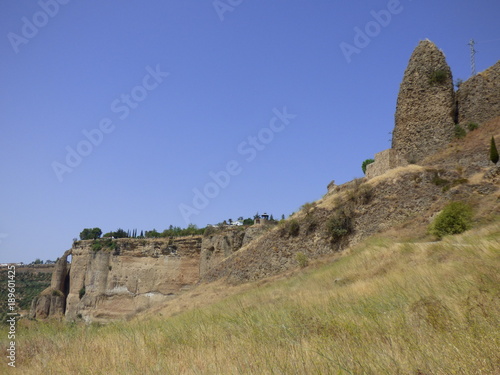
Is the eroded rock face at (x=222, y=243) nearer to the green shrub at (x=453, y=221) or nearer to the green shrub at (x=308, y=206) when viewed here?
the green shrub at (x=308, y=206)

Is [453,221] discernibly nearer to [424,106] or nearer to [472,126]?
[472,126]

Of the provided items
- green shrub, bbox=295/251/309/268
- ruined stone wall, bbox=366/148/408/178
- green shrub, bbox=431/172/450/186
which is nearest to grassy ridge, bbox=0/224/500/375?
green shrub, bbox=431/172/450/186

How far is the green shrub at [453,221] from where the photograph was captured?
14.0 metres

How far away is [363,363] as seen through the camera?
3398 mm

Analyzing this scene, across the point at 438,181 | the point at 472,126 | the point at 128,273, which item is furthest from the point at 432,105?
the point at 128,273

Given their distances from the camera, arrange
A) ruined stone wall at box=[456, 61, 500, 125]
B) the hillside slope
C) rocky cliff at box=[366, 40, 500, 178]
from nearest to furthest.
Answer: the hillside slope < ruined stone wall at box=[456, 61, 500, 125] < rocky cliff at box=[366, 40, 500, 178]

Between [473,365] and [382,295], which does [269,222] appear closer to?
[382,295]

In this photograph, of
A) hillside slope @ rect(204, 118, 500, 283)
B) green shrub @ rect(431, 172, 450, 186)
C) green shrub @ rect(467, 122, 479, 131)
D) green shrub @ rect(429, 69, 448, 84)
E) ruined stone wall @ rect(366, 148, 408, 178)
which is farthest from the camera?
ruined stone wall @ rect(366, 148, 408, 178)

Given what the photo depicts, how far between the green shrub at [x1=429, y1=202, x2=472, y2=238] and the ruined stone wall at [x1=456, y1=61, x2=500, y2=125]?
8.10 meters

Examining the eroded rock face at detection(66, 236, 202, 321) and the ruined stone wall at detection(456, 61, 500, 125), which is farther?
the eroded rock face at detection(66, 236, 202, 321)

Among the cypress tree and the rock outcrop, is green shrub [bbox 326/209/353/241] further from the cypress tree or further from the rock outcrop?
the rock outcrop

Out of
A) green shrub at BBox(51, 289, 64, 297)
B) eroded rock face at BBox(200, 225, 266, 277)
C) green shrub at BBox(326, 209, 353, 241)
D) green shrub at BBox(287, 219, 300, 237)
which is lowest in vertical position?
green shrub at BBox(326, 209, 353, 241)

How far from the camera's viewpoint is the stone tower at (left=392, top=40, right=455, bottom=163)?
69.8 ft

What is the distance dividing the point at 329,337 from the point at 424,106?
20083 mm
